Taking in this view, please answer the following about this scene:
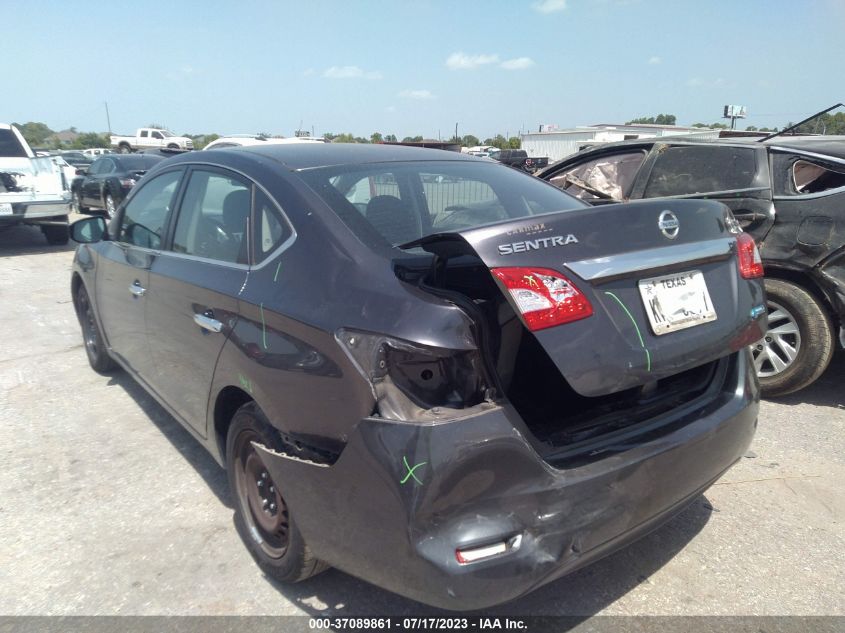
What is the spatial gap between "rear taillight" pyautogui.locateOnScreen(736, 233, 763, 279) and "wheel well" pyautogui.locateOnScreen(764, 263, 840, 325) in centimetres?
189

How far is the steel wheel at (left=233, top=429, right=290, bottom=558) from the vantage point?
8.29 feet

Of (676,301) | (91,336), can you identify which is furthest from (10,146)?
(676,301)

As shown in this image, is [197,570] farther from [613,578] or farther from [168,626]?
[613,578]

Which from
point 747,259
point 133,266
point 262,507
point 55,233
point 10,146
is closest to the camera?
point 747,259

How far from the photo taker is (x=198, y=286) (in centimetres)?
285

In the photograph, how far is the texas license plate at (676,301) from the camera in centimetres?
209

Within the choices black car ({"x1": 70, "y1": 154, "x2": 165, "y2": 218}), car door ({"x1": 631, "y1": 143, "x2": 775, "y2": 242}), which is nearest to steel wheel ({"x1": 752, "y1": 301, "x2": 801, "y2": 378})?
car door ({"x1": 631, "y1": 143, "x2": 775, "y2": 242})

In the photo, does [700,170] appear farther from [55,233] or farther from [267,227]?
[55,233]

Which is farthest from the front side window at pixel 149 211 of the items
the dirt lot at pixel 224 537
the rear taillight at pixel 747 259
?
the rear taillight at pixel 747 259

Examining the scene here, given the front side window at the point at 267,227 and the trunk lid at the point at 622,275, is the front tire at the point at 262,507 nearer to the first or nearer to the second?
the front side window at the point at 267,227

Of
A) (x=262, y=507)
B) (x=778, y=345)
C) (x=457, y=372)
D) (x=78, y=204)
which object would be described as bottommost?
(x=78, y=204)

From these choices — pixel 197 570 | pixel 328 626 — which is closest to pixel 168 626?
pixel 197 570

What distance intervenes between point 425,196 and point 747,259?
4.46 feet

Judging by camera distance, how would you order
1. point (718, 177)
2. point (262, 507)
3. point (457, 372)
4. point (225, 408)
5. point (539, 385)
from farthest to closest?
point (718, 177) → point (225, 408) → point (262, 507) → point (539, 385) → point (457, 372)
